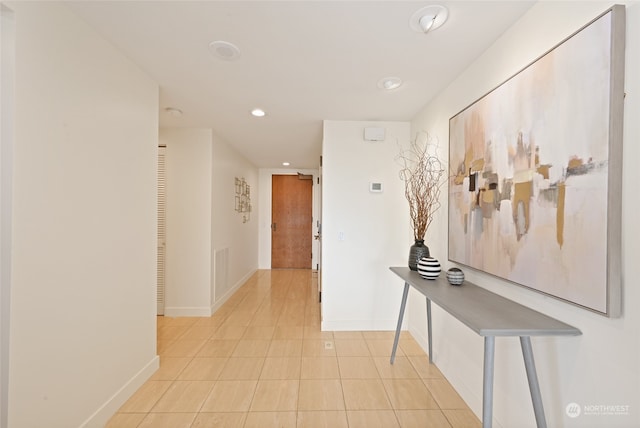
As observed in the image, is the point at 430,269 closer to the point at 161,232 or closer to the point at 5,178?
the point at 5,178

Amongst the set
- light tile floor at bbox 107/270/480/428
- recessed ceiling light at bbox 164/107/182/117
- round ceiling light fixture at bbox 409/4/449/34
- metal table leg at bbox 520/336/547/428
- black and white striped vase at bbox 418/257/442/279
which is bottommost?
light tile floor at bbox 107/270/480/428

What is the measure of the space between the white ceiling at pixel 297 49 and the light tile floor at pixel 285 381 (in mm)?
2329

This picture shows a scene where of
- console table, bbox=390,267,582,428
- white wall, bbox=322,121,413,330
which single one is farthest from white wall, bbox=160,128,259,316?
console table, bbox=390,267,582,428

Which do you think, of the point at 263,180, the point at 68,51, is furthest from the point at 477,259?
the point at 263,180

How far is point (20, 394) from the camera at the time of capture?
1.16m

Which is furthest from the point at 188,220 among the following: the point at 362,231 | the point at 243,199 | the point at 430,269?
the point at 430,269

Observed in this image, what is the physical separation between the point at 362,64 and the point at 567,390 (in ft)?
6.72

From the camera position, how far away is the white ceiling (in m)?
1.35

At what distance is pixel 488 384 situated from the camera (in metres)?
1.11

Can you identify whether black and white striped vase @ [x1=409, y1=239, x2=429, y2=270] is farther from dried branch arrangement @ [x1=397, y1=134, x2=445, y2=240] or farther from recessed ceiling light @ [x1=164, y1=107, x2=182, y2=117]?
recessed ceiling light @ [x1=164, y1=107, x2=182, y2=117]

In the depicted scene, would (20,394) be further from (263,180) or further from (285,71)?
(263,180)

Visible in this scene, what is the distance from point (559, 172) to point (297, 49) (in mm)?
1528

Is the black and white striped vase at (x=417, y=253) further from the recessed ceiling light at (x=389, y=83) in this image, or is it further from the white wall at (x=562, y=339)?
the recessed ceiling light at (x=389, y=83)

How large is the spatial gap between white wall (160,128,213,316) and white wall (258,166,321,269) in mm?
2846
